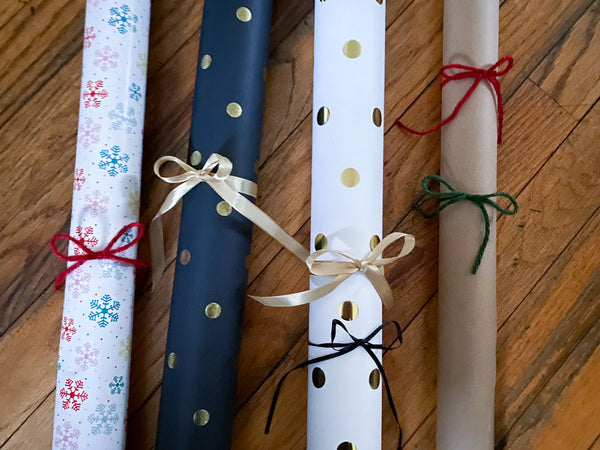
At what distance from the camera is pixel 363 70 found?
84 centimetres

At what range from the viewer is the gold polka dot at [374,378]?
0.82 m

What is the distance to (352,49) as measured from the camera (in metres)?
0.84

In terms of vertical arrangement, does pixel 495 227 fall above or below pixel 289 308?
above

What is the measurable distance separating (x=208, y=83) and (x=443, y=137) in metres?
0.40

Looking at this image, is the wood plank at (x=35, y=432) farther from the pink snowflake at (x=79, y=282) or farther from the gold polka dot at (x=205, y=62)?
the gold polka dot at (x=205, y=62)

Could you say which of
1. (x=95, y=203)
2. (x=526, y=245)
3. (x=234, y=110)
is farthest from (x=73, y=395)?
(x=526, y=245)

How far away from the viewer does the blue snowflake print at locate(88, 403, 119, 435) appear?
0.81m

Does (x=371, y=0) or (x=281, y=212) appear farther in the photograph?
(x=281, y=212)

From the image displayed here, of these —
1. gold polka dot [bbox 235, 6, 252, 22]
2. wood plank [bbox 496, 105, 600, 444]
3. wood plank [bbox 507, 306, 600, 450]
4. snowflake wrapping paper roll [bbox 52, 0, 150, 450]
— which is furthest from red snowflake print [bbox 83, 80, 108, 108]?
wood plank [bbox 507, 306, 600, 450]

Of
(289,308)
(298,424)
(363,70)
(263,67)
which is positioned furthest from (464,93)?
(298,424)

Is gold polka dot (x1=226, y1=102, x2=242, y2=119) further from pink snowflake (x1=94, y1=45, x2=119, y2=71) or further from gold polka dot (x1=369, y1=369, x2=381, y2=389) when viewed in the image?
gold polka dot (x1=369, y1=369, x2=381, y2=389)

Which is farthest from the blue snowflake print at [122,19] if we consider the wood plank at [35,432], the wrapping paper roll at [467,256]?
the wood plank at [35,432]

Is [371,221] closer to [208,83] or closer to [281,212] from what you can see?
[281,212]

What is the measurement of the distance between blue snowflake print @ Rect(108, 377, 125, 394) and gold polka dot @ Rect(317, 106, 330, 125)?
505 mm
